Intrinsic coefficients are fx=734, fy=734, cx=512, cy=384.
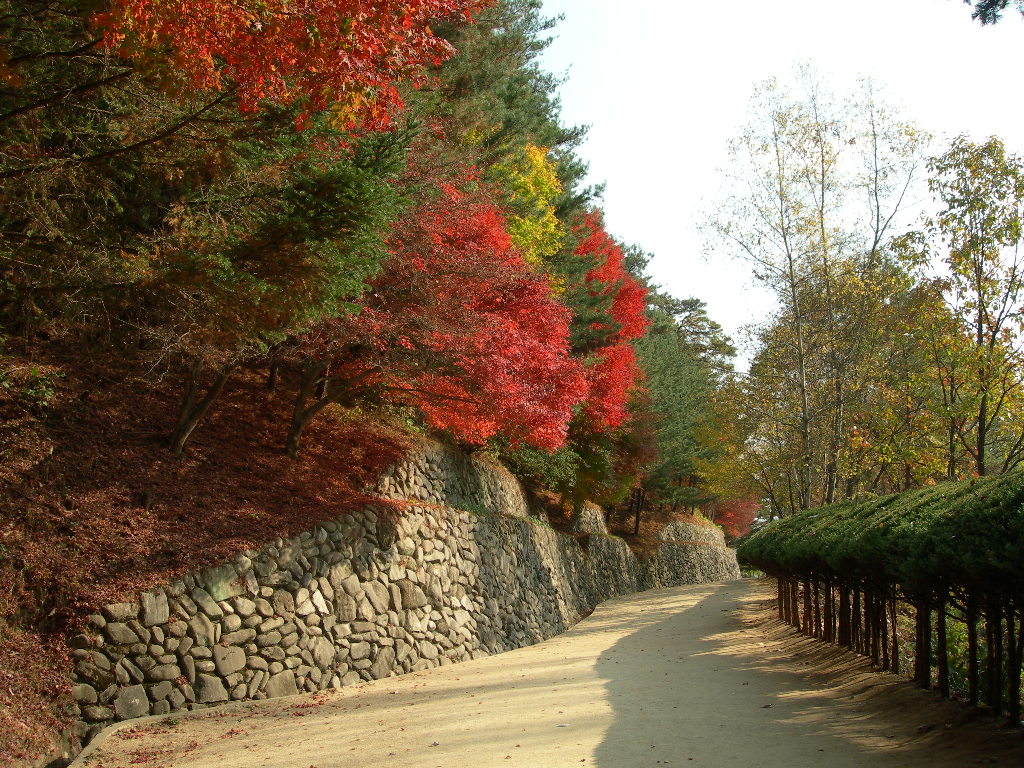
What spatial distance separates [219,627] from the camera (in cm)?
838

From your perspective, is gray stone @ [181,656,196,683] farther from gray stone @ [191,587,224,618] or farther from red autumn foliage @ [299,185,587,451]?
red autumn foliage @ [299,185,587,451]

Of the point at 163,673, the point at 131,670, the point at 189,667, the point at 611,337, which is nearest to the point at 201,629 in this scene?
the point at 189,667

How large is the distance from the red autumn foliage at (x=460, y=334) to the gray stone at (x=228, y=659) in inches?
162

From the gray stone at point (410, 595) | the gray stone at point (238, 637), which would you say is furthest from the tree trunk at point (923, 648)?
the gray stone at point (238, 637)

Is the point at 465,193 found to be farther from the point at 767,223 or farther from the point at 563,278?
the point at 767,223

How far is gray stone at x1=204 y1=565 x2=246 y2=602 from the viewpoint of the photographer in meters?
8.45

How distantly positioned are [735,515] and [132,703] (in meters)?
56.8

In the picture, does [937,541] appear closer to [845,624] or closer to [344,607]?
[845,624]

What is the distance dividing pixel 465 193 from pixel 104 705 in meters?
8.69

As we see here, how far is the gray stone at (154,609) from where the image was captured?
7.73 meters

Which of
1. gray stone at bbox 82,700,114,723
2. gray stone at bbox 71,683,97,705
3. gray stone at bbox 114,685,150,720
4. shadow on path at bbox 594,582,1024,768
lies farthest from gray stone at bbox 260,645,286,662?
shadow on path at bbox 594,582,1024,768

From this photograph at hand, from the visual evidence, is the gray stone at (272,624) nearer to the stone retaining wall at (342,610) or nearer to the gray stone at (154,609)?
the stone retaining wall at (342,610)

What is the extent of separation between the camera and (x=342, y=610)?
10031 millimetres

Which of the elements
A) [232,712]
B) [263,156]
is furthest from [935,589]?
[263,156]
